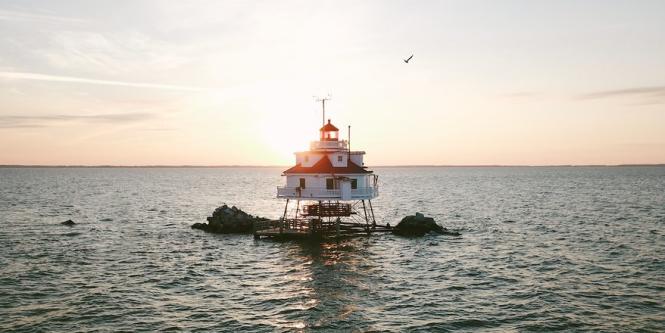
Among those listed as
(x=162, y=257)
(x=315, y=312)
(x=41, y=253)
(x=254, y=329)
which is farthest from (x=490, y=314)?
(x=41, y=253)

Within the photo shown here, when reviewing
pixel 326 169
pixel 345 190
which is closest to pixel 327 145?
pixel 326 169

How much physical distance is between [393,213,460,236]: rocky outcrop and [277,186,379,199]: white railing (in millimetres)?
6606

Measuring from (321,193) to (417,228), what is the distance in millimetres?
12674

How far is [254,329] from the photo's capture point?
26125 millimetres

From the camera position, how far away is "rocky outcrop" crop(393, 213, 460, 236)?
56062 mm

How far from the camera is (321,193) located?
165 feet

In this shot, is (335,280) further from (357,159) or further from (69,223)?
(69,223)

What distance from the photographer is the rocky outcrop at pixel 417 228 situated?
2207 inches

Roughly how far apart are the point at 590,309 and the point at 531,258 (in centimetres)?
1505

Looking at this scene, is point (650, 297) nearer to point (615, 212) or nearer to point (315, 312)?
point (315, 312)

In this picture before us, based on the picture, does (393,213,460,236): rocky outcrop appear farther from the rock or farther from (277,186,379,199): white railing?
the rock

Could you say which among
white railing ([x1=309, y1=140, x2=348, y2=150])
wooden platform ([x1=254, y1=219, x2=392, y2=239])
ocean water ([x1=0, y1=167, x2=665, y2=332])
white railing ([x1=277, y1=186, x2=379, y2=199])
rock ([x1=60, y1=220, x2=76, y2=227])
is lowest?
ocean water ([x1=0, y1=167, x2=665, y2=332])

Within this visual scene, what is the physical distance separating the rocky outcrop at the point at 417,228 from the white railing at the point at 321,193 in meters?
6.61

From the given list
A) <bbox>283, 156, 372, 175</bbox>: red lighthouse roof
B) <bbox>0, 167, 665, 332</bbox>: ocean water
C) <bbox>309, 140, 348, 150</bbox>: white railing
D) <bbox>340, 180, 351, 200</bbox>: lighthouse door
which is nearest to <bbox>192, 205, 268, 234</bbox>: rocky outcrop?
<bbox>0, 167, 665, 332</bbox>: ocean water
